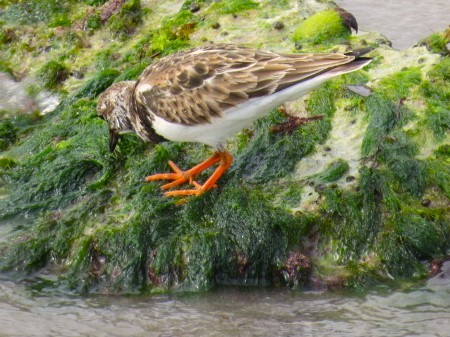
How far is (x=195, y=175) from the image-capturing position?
256 inches

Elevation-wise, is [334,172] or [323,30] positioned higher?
[323,30]

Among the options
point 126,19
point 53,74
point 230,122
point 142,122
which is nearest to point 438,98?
point 230,122

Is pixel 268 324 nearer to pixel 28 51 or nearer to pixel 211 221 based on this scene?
pixel 211 221

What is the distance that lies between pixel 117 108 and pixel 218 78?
0.95 metres


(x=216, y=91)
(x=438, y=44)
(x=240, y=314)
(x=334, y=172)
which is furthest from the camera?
(x=438, y=44)

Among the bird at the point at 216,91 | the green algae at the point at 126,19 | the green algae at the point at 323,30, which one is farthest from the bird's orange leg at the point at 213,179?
the green algae at the point at 126,19

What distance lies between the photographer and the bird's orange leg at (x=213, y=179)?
624 cm

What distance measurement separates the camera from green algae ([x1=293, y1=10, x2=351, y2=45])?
741 cm

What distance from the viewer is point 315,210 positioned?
595 cm

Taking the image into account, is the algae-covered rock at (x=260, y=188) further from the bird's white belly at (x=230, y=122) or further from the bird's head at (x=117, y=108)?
the bird's white belly at (x=230, y=122)

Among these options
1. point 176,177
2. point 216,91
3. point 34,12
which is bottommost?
point 176,177

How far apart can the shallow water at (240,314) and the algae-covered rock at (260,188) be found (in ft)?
0.41

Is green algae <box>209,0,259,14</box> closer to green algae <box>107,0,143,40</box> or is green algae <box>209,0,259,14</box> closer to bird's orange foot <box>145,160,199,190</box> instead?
green algae <box>107,0,143,40</box>

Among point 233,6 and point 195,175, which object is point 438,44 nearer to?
point 233,6
